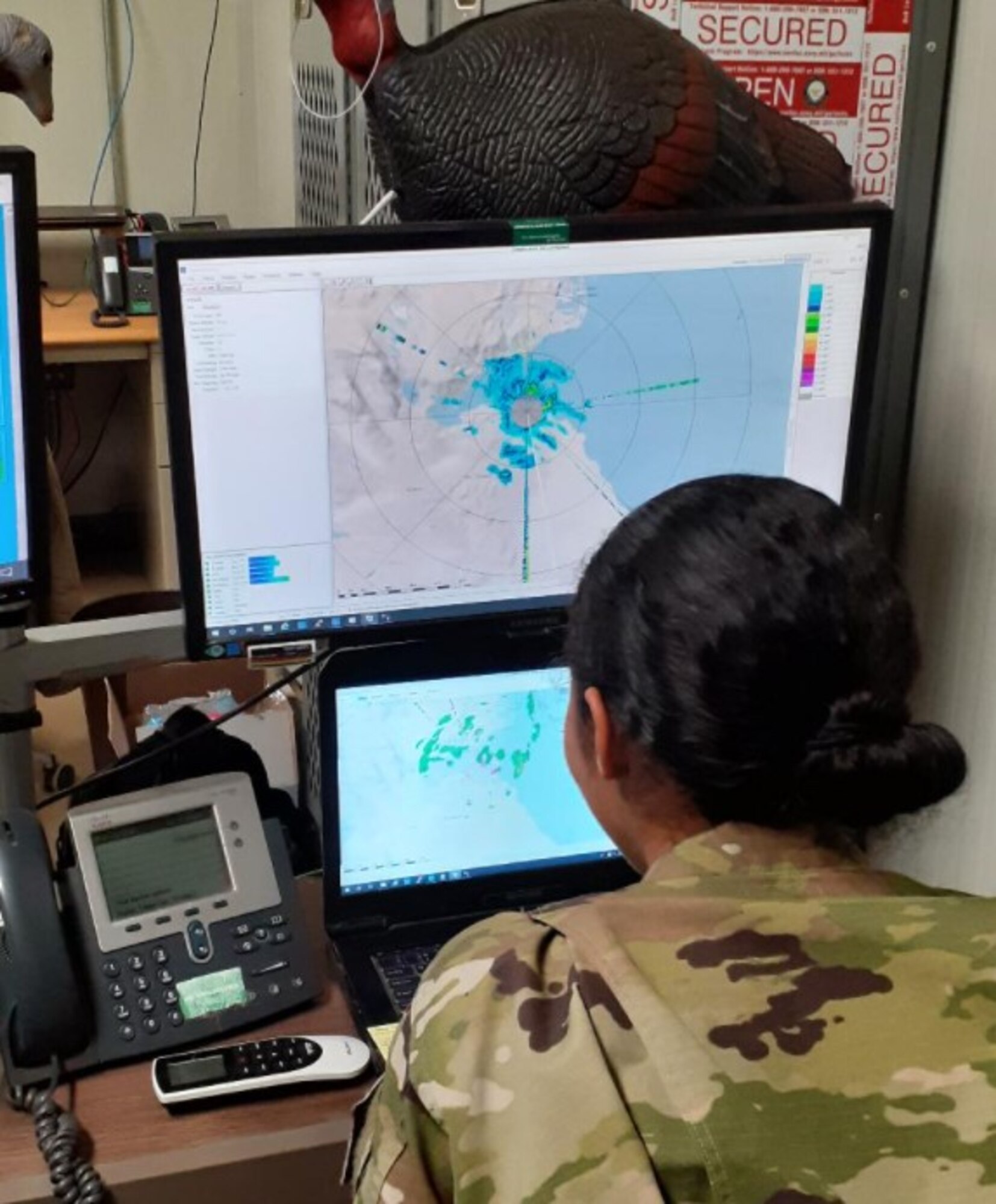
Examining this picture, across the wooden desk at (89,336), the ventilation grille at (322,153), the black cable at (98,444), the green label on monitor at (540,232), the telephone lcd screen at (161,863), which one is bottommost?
the black cable at (98,444)

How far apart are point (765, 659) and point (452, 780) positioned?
0.55 meters

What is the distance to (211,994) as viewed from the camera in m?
1.18

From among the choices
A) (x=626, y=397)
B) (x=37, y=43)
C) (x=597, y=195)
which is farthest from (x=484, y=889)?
(x=37, y=43)

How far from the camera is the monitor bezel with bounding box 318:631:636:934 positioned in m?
1.27

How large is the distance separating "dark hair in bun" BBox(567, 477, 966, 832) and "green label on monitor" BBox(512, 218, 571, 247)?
38 centimetres

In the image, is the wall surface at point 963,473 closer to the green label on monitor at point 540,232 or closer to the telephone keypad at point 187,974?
the green label on monitor at point 540,232

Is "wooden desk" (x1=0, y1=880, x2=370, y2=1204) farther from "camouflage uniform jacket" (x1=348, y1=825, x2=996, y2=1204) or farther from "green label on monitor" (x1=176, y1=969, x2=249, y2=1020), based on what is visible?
"camouflage uniform jacket" (x1=348, y1=825, x2=996, y2=1204)

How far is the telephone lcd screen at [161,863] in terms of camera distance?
119cm

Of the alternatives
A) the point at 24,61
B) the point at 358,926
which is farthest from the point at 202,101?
the point at 358,926

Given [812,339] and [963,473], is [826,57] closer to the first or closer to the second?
[812,339]

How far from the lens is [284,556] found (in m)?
1.22

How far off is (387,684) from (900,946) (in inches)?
23.8

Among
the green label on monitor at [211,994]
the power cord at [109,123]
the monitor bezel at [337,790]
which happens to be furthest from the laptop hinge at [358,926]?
the power cord at [109,123]

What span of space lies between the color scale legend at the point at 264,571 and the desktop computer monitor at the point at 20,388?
0.54 ft
